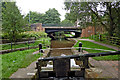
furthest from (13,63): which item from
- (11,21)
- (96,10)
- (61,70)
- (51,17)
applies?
(51,17)

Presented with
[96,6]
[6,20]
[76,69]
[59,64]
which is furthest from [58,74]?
[96,6]

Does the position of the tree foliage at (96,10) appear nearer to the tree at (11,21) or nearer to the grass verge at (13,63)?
the tree at (11,21)

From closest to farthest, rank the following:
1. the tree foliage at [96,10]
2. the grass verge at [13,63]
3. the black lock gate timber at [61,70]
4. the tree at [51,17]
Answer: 1. the grass verge at [13,63]
2. the black lock gate timber at [61,70]
3. the tree foliage at [96,10]
4. the tree at [51,17]

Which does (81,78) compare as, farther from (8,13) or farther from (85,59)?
(8,13)

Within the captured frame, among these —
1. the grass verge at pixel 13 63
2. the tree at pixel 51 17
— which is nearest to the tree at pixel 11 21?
the grass verge at pixel 13 63

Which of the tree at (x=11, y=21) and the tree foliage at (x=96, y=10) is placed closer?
the tree at (x=11, y=21)

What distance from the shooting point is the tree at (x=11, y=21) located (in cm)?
962

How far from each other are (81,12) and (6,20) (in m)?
8.59

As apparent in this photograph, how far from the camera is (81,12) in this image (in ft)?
42.4

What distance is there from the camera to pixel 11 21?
9797 mm

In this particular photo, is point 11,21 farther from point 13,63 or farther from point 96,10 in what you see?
point 96,10

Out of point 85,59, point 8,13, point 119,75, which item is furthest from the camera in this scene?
point 8,13

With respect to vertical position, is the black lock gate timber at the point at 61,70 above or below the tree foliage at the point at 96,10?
below

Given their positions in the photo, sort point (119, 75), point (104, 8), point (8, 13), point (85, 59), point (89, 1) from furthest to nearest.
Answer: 1. point (104, 8)
2. point (89, 1)
3. point (8, 13)
4. point (85, 59)
5. point (119, 75)
